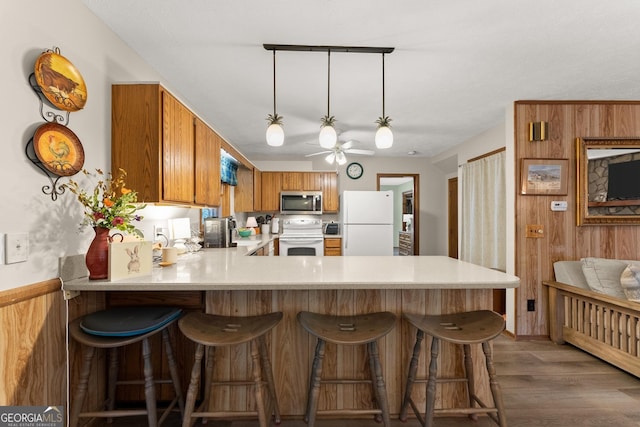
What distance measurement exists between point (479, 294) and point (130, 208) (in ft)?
6.56

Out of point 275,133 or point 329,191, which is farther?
point 329,191

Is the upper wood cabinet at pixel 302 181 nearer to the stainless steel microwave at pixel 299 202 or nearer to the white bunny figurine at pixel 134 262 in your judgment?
the stainless steel microwave at pixel 299 202

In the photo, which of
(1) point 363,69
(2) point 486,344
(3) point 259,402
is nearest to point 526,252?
(2) point 486,344

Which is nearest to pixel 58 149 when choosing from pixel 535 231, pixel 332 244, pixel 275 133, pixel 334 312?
pixel 275 133

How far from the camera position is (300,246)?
5012 millimetres

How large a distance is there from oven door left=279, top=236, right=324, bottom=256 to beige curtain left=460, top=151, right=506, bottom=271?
2.30 meters

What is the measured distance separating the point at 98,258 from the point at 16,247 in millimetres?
314

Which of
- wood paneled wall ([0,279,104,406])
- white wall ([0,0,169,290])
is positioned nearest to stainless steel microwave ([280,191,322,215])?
white wall ([0,0,169,290])

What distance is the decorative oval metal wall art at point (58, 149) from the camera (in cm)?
135

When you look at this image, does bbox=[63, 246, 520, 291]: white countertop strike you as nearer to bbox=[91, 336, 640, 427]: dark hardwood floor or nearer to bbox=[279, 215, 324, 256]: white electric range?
bbox=[91, 336, 640, 427]: dark hardwood floor

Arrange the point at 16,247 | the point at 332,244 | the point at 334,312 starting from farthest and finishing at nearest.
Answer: the point at 332,244 < the point at 334,312 < the point at 16,247

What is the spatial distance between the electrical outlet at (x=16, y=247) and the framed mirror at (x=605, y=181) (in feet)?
13.3

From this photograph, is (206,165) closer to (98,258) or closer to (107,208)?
(107,208)

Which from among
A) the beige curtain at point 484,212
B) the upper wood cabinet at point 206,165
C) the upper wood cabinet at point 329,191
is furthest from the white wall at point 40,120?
the beige curtain at point 484,212
